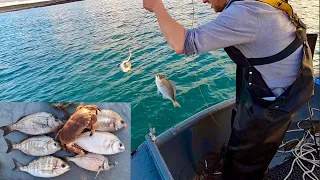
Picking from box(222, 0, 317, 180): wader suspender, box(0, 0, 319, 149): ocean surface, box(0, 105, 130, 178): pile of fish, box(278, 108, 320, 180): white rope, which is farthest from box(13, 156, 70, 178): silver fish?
box(0, 0, 319, 149): ocean surface

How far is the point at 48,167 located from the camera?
1.74 meters

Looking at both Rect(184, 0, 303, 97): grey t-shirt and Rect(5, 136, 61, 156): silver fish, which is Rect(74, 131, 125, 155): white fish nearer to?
Rect(5, 136, 61, 156): silver fish

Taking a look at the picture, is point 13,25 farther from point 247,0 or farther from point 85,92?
point 247,0

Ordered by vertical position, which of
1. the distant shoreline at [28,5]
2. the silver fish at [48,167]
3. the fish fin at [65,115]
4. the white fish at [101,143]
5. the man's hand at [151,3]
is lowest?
the silver fish at [48,167]

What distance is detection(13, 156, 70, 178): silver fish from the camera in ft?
5.71

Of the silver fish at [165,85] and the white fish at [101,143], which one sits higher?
the silver fish at [165,85]

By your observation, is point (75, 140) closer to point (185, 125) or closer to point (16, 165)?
point (16, 165)

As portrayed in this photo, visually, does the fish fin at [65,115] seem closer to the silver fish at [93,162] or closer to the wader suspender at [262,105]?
the silver fish at [93,162]

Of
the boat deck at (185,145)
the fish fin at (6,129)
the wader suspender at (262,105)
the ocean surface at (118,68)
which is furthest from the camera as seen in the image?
the ocean surface at (118,68)

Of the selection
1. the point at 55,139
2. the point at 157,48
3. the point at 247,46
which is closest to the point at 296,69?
the point at 247,46

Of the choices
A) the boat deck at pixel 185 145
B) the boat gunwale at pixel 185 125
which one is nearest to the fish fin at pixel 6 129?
the boat deck at pixel 185 145

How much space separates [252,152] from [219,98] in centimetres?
446

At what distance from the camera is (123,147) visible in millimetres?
1736

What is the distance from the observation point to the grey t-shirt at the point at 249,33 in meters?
1.71
